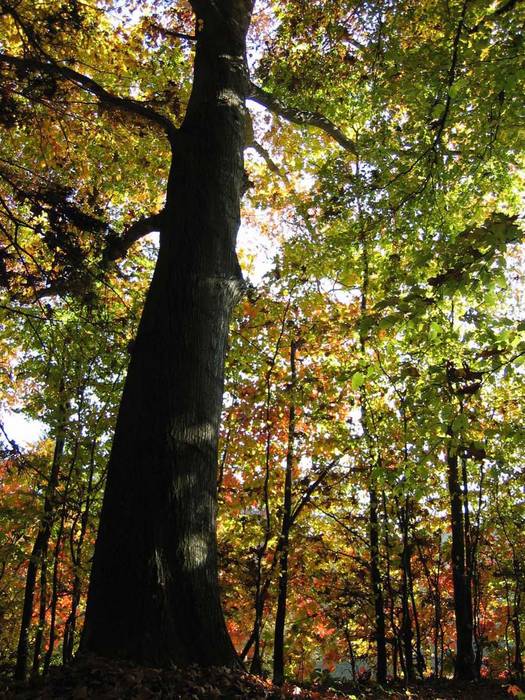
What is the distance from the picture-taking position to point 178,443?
291 cm

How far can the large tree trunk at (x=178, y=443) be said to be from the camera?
2562mm

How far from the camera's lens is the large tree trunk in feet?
8.41

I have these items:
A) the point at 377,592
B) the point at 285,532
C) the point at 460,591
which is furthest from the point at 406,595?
the point at 285,532

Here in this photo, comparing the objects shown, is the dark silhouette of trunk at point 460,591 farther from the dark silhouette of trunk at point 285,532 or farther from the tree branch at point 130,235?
the tree branch at point 130,235

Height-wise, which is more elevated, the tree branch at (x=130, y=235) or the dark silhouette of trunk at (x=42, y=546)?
the tree branch at (x=130, y=235)

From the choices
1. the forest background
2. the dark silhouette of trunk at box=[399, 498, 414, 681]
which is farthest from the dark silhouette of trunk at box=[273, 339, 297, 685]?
the dark silhouette of trunk at box=[399, 498, 414, 681]

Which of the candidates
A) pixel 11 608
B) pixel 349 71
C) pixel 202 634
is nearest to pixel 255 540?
pixel 202 634

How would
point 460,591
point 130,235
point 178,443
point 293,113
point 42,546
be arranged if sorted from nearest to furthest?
point 178,443, point 130,235, point 293,113, point 42,546, point 460,591

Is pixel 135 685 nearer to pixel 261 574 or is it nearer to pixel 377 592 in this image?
pixel 261 574

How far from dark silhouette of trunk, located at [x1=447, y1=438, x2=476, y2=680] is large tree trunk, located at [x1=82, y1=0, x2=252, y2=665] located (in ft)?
16.5

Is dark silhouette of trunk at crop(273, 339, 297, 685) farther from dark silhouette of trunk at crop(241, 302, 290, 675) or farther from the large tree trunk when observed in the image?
the large tree trunk

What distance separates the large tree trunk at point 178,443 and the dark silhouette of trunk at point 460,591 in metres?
5.04

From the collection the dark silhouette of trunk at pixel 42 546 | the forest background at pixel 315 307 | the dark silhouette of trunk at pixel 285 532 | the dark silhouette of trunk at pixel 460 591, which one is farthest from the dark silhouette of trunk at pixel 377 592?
the dark silhouette of trunk at pixel 42 546

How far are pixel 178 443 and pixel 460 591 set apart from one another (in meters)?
→ 6.40
